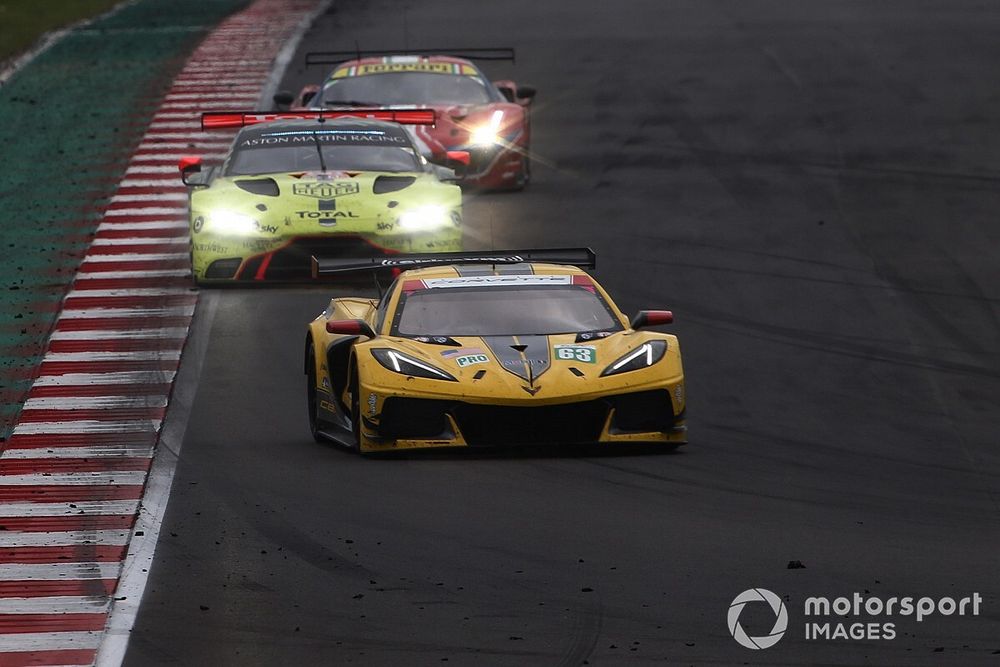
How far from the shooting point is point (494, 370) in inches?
444

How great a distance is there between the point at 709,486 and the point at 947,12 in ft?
78.4

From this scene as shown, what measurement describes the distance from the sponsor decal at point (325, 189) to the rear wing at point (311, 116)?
5.74ft

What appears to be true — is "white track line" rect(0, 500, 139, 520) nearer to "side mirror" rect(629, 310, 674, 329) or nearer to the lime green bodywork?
"side mirror" rect(629, 310, 674, 329)

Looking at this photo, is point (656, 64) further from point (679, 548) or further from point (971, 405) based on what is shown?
point (679, 548)

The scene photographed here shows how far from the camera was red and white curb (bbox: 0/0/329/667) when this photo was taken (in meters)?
8.52

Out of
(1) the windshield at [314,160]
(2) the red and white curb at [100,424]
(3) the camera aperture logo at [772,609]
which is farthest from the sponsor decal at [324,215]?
(3) the camera aperture logo at [772,609]

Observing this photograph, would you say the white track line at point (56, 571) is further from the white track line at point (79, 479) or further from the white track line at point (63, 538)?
the white track line at point (79, 479)

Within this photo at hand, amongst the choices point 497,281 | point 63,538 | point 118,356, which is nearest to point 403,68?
point 118,356

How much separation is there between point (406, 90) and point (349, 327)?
10135mm

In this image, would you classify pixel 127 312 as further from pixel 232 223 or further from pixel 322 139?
pixel 322 139

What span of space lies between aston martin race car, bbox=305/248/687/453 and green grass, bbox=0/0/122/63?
18.1 meters

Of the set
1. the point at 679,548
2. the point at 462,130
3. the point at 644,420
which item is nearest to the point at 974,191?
the point at 462,130

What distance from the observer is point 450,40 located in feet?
99.0

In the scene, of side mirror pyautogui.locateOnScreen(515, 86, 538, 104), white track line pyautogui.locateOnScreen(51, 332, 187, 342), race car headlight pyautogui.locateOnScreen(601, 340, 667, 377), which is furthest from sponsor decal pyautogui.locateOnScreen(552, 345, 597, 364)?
side mirror pyautogui.locateOnScreen(515, 86, 538, 104)
